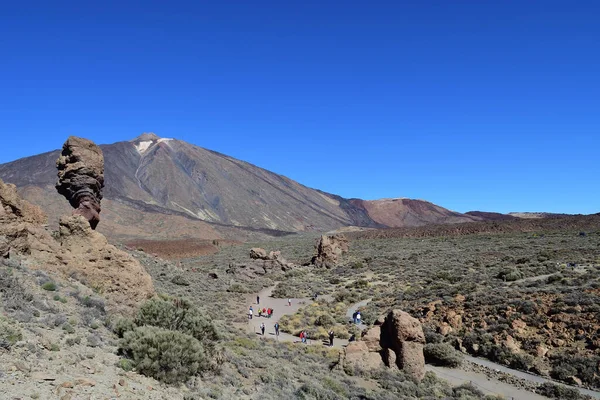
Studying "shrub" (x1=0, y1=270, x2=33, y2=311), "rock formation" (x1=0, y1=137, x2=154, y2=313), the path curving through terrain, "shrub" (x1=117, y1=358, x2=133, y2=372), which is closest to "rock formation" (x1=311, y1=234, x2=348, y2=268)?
the path curving through terrain

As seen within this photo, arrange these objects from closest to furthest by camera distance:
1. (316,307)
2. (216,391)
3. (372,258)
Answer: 1. (216,391)
2. (316,307)
3. (372,258)

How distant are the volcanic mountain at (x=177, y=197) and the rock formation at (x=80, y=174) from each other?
67.0m

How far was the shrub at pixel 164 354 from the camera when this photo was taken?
8312 mm

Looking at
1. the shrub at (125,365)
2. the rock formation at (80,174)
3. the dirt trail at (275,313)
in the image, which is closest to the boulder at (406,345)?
the dirt trail at (275,313)

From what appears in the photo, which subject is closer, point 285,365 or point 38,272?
point 38,272

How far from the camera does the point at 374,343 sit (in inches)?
679

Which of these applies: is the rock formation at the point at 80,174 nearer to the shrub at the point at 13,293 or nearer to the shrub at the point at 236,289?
the shrub at the point at 13,293

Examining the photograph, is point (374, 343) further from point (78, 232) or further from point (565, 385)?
point (78, 232)

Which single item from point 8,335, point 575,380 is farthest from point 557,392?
point 8,335

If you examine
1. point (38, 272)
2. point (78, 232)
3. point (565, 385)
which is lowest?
point (565, 385)

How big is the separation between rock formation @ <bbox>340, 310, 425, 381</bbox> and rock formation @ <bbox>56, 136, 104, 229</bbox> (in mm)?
13838

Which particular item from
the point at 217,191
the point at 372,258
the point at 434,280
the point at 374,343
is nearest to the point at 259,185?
the point at 217,191

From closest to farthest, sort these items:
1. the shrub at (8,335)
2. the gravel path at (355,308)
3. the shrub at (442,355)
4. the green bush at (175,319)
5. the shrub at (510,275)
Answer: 1. the shrub at (8,335)
2. the green bush at (175,319)
3. the shrub at (442,355)
4. the gravel path at (355,308)
5. the shrub at (510,275)

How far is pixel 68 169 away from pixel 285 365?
562 inches
